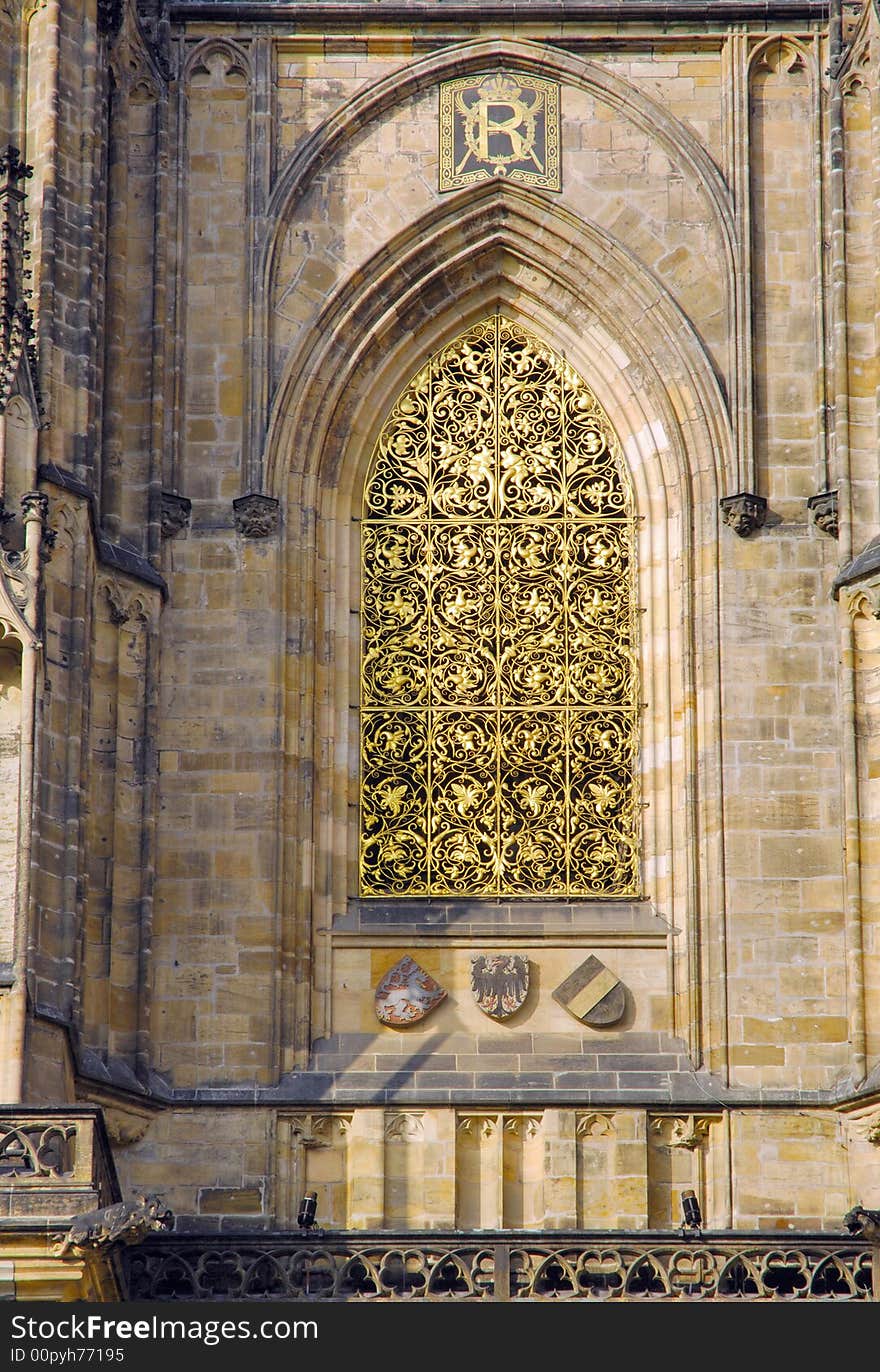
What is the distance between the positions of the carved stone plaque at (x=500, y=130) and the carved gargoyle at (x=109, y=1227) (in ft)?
26.8

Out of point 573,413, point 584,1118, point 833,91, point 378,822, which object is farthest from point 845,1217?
point 833,91

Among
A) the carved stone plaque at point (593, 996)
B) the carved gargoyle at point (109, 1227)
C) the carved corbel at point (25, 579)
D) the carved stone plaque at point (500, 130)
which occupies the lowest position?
the carved gargoyle at point (109, 1227)

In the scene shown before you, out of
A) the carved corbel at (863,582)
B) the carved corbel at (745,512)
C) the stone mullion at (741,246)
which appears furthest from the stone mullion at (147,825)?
the carved corbel at (863,582)

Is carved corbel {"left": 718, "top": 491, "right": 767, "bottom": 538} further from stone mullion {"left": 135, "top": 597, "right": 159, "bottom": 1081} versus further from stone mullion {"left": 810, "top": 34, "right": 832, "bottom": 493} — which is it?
stone mullion {"left": 135, "top": 597, "right": 159, "bottom": 1081}

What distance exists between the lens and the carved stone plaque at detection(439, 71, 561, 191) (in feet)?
87.1

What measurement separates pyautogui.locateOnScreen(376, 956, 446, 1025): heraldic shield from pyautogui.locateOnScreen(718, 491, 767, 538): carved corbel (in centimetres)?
342

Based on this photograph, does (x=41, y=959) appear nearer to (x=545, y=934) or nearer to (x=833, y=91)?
(x=545, y=934)

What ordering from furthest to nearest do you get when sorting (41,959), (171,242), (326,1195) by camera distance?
(171,242)
(326,1195)
(41,959)

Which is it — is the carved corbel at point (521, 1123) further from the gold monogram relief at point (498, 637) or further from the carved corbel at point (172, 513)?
the carved corbel at point (172, 513)

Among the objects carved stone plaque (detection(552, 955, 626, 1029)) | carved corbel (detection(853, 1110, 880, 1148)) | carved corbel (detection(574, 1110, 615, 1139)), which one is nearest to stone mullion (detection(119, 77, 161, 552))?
carved stone plaque (detection(552, 955, 626, 1029))

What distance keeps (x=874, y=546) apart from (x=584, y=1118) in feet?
12.9

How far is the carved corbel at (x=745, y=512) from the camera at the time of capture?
25656mm

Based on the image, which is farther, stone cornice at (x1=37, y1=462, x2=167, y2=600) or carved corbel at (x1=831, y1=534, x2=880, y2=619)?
carved corbel at (x1=831, y1=534, x2=880, y2=619)

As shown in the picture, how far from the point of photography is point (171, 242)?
26.2 meters
